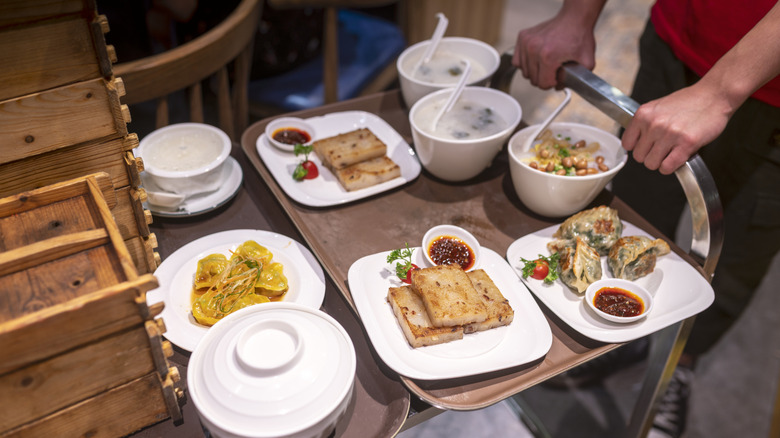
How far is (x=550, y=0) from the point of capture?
6.23m

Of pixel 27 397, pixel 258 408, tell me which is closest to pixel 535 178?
pixel 258 408

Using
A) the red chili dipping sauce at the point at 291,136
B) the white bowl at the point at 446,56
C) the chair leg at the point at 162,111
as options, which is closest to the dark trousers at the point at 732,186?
the white bowl at the point at 446,56

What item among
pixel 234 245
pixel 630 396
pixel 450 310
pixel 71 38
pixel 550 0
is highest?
pixel 71 38

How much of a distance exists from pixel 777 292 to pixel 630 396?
1419 millimetres

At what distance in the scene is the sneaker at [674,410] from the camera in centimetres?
281

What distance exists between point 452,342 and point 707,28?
4.84 feet

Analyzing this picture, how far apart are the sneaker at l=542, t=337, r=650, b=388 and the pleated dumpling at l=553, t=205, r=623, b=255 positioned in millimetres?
1393

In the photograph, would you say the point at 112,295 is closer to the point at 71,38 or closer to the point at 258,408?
the point at 258,408

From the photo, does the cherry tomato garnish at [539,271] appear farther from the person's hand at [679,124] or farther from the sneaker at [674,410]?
the sneaker at [674,410]

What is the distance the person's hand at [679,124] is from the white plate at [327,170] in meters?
0.77

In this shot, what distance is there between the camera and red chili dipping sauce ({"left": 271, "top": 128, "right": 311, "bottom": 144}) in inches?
84.1

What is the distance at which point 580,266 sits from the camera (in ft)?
5.34

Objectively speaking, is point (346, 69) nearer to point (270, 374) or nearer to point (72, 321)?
point (270, 374)

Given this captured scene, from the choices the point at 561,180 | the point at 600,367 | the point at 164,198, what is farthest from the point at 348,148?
the point at 600,367
